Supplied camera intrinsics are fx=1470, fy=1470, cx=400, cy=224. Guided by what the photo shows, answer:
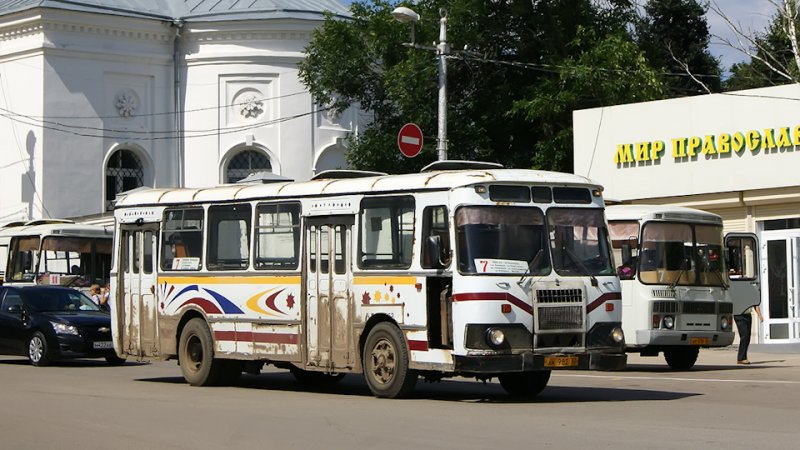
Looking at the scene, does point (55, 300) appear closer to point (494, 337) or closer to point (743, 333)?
point (743, 333)

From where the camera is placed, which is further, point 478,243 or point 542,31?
point 542,31

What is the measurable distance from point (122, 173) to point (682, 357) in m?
37.4

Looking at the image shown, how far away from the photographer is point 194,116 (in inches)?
2324

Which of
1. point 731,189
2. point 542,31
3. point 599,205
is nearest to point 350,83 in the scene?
point 542,31

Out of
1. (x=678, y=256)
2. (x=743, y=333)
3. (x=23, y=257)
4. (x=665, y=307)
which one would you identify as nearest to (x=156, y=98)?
(x=23, y=257)

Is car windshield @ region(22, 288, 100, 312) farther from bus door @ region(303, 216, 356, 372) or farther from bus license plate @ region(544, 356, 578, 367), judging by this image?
bus license plate @ region(544, 356, 578, 367)

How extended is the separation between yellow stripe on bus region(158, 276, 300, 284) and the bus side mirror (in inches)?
105

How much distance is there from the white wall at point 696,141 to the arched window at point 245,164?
2428 centimetres

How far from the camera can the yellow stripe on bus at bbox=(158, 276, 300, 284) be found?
62.5 ft

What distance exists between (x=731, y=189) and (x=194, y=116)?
102 ft

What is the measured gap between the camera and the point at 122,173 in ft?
191

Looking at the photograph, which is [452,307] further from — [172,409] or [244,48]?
[244,48]

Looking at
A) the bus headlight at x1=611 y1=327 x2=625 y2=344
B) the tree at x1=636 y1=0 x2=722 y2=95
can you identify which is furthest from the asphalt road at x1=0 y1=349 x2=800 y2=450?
the tree at x1=636 y1=0 x2=722 y2=95

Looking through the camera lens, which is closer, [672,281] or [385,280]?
[385,280]
